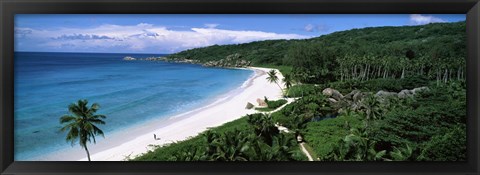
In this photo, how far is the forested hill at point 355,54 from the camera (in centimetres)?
402

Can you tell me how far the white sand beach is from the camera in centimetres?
404

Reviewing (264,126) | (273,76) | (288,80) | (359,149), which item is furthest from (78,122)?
(359,149)

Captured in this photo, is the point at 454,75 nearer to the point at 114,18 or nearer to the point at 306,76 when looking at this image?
the point at 306,76

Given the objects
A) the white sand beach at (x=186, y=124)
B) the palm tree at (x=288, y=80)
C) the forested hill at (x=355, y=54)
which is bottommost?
the white sand beach at (x=186, y=124)

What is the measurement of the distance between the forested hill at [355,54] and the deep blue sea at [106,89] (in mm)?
235

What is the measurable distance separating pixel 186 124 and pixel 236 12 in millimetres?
1318

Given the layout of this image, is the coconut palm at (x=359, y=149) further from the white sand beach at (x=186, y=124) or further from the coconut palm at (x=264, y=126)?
the white sand beach at (x=186, y=124)

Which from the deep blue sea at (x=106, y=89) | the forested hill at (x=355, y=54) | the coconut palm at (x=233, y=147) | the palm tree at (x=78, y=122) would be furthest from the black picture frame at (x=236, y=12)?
the forested hill at (x=355, y=54)

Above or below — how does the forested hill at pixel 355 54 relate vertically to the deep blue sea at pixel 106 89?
above

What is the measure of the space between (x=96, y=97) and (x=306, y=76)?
2.20 m

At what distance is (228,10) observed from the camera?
3.42 metres

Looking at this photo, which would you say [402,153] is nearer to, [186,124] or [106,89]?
[186,124]

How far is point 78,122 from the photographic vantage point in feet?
12.5

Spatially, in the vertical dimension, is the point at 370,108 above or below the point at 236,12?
below
